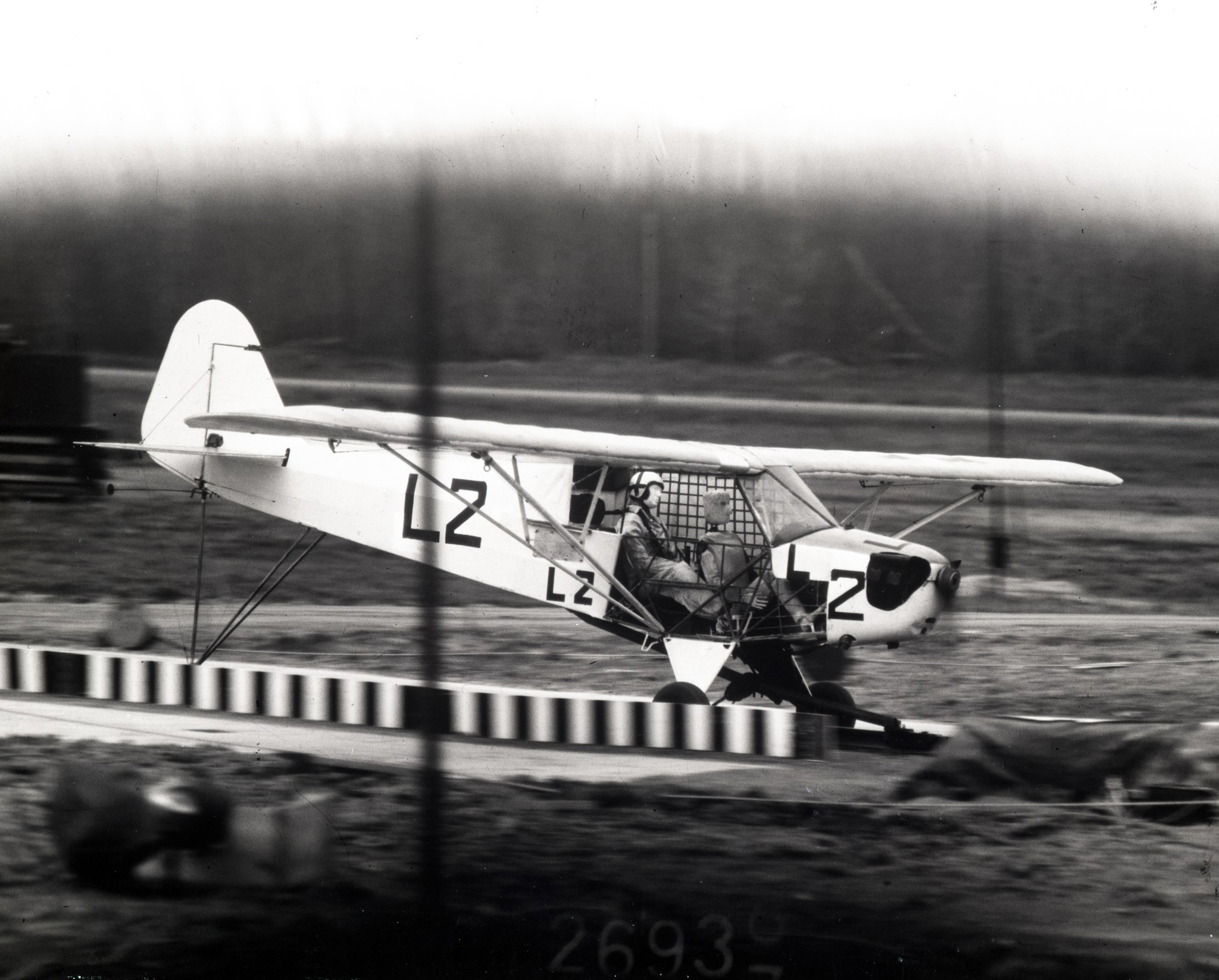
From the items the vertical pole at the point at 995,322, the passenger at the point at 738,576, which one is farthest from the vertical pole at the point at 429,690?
the vertical pole at the point at 995,322

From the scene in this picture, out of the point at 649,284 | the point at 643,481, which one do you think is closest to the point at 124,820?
the point at 643,481

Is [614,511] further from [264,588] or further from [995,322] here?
[995,322]

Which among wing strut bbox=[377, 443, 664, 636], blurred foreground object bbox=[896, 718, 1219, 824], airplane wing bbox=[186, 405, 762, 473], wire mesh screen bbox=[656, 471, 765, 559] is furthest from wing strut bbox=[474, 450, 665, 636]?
blurred foreground object bbox=[896, 718, 1219, 824]

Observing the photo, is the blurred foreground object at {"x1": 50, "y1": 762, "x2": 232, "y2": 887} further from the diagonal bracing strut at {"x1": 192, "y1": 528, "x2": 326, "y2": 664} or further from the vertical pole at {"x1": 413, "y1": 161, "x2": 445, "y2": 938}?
the vertical pole at {"x1": 413, "y1": 161, "x2": 445, "y2": 938}

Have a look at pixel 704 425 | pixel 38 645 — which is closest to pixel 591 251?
pixel 704 425

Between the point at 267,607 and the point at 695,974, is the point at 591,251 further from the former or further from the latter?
the point at 695,974

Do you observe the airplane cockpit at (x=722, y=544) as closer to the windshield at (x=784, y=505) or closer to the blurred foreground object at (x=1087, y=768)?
the windshield at (x=784, y=505)

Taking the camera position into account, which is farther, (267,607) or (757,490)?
(757,490)
